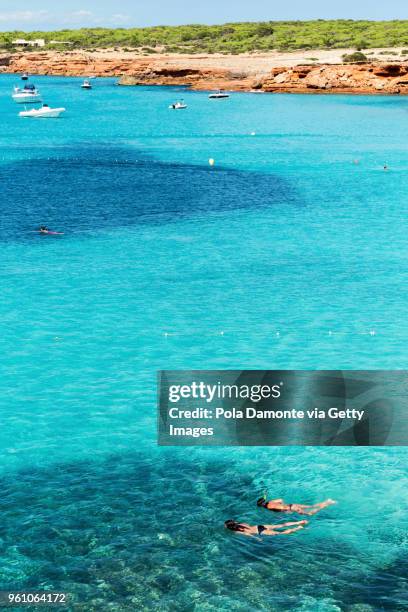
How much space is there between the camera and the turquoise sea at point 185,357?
793 inches

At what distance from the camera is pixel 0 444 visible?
26875 mm

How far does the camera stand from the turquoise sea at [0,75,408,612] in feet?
66.1

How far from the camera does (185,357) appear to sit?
33.7 metres

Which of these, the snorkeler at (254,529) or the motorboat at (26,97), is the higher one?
the motorboat at (26,97)

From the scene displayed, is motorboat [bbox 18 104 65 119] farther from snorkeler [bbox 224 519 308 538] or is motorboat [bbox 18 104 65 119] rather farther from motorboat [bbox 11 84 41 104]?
snorkeler [bbox 224 519 308 538]

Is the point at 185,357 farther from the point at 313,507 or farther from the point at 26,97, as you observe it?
the point at 26,97

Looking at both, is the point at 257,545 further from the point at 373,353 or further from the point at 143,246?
the point at 143,246

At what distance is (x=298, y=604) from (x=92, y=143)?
88.4m

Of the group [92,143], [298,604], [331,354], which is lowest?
[298,604]

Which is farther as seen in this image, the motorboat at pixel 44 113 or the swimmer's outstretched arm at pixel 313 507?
the motorboat at pixel 44 113

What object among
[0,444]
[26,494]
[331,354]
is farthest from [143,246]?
[26,494]

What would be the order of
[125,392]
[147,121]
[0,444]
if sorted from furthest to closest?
1. [147,121]
2. [125,392]
3. [0,444]

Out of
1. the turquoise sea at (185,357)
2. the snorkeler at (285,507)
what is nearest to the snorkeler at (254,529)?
the turquoise sea at (185,357)

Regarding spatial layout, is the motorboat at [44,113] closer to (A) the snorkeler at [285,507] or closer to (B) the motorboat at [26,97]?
(B) the motorboat at [26,97]
